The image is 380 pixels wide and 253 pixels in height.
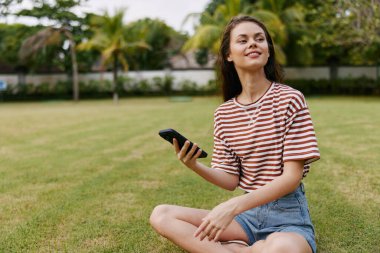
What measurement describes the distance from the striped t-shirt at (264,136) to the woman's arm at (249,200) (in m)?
0.07

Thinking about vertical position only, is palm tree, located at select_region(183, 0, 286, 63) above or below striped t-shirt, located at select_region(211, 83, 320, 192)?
above

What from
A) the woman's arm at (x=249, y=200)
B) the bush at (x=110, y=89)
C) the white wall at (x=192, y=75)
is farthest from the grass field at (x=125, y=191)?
the white wall at (x=192, y=75)

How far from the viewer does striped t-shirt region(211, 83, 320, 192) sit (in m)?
2.03

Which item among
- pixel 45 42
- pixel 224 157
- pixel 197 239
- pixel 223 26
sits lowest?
→ pixel 197 239

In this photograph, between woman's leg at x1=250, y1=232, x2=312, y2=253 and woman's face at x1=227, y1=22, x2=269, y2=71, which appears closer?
woman's leg at x1=250, y1=232, x2=312, y2=253

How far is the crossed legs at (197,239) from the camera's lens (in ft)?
6.50

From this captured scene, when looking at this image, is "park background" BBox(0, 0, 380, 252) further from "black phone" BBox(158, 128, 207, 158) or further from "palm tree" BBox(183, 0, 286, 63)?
"black phone" BBox(158, 128, 207, 158)

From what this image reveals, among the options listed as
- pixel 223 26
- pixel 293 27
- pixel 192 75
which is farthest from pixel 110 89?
pixel 293 27

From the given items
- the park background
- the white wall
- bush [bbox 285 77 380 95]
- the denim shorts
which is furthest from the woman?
the white wall

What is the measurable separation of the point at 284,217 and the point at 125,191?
81.6 inches

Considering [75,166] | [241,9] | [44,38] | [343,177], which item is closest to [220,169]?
[343,177]

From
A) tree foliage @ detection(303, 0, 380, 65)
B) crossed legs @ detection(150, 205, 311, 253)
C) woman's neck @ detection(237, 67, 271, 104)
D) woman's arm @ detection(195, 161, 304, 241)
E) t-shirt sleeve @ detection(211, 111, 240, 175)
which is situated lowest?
crossed legs @ detection(150, 205, 311, 253)

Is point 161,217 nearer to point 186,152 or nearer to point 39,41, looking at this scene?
point 186,152

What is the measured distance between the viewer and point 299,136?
2033mm
